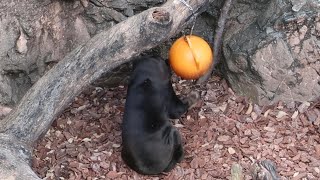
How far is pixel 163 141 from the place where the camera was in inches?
175

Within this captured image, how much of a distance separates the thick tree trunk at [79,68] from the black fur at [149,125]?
29 cm

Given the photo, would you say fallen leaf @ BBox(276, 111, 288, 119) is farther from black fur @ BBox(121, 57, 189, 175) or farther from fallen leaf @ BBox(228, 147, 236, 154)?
black fur @ BBox(121, 57, 189, 175)

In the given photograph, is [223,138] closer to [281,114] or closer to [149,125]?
[281,114]

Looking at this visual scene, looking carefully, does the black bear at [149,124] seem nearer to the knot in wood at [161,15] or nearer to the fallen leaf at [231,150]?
the fallen leaf at [231,150]

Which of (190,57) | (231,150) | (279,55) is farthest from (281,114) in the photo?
(190,57)

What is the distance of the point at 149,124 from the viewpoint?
4.41 m

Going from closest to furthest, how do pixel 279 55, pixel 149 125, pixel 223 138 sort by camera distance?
1. pixel 149 125
2. pixel 223 138
3. pixel 279 55

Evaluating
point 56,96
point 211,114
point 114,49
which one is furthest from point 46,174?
point 211,114

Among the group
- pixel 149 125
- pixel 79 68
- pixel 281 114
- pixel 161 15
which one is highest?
pixel 161 15

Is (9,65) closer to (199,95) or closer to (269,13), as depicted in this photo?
(199,95)

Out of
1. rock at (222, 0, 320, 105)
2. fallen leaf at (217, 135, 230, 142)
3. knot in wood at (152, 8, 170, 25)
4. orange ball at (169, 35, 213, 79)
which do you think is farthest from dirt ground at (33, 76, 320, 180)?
knot in wood at (152, 8, 170, 25)

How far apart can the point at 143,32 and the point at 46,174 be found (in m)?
1.28

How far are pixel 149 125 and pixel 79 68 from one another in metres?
0.66

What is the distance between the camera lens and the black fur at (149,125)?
439cm
